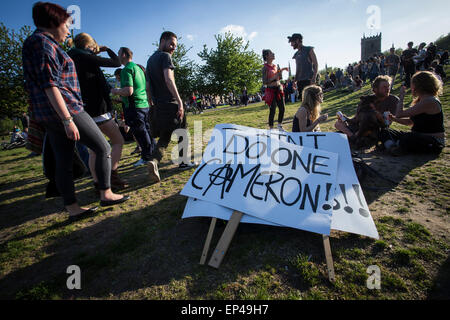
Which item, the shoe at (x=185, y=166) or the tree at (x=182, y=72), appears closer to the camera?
the shoe at (x=185, y=166)

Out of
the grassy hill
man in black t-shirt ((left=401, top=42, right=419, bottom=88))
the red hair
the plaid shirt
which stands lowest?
the grassy hill

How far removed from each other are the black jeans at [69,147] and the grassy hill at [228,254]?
0.52m

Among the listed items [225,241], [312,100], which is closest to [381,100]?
[312,100]

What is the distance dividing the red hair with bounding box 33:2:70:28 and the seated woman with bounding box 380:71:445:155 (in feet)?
15.6

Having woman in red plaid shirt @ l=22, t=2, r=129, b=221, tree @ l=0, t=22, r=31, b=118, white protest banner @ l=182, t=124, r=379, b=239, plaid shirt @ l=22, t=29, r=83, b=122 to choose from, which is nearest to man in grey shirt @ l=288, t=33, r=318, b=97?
white protest banner @ l=182, t=124, r=379, b=239

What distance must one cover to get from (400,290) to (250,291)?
976mm

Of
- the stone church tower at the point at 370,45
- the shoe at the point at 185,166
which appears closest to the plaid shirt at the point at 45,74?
the shoe at the point at 185,166

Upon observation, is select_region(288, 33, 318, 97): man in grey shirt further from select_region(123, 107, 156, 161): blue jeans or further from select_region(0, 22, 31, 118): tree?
select_region(0, 22, 31, 118): tree

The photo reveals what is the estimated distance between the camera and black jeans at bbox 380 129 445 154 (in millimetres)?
3264

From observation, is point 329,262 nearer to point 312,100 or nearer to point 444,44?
point 312,100

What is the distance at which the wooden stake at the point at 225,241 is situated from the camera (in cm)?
165

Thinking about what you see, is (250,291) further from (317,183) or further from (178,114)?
(178,114)

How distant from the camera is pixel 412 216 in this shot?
80.5 inches

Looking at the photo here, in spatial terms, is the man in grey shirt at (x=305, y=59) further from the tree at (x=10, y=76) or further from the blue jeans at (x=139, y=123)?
the tree at (x=10, y=76)
